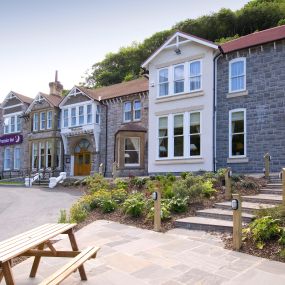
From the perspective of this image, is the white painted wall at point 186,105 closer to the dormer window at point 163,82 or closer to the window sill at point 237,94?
the dormer window at point 163,82

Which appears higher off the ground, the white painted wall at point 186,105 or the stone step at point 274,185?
the white painted wall at point 186,105

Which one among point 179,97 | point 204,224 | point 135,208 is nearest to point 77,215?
point 135,208

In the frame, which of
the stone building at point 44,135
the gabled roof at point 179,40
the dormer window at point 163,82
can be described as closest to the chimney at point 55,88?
the stone building at point 44,135

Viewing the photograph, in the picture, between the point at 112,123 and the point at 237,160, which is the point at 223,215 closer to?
the point at 237,160

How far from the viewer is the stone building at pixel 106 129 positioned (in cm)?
2397

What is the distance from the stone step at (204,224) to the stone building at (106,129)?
14760 mm

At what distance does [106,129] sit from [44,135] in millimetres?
7137

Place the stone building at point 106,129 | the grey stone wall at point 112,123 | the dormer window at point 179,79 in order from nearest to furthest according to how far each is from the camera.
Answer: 1. the dormer window at point 179,79
2. the stone building at point 106,129
3. the grey stone wall at point 112,123

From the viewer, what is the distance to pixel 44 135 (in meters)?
30.8

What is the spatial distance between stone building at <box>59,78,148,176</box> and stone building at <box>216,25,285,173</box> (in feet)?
23.3

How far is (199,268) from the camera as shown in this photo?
5.88 metres

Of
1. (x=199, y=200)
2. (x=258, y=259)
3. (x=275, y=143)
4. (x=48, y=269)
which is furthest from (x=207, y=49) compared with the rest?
(x=48, y=269)

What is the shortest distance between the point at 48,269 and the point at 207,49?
Result: 51.7 feet

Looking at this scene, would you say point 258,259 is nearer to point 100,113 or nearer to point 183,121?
point 183,121
